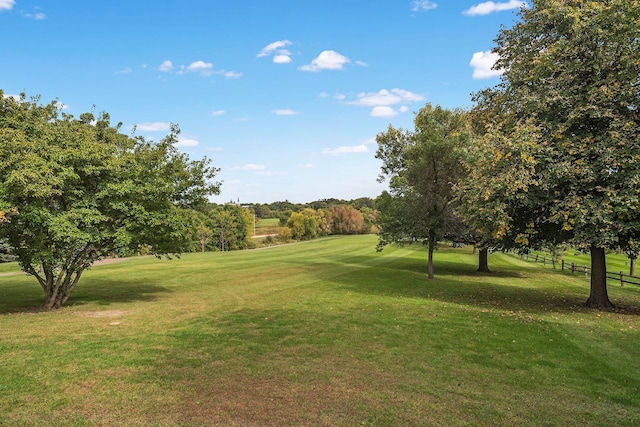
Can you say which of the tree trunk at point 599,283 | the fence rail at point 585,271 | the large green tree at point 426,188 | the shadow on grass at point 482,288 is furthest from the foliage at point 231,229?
the tree trunk at point 599,283

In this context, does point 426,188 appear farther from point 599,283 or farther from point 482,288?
point 599,283

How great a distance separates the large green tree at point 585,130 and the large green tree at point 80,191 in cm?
1293

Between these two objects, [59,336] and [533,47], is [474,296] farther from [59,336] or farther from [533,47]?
[59,336]

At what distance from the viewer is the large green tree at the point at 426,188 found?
22.6 m

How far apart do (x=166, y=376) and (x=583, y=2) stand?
60.1 ft

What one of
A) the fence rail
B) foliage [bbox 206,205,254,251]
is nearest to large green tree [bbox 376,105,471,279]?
the fence rail

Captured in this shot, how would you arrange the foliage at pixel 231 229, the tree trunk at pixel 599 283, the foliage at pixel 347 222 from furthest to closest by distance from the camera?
the foliage at pixel 347 222 < the foliage at pixel 231 229 < the tree trunk at pixel 599 283

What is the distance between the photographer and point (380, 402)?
268 inches

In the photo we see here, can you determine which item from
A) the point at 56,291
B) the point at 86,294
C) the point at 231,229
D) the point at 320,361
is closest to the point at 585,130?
the point at 320,361

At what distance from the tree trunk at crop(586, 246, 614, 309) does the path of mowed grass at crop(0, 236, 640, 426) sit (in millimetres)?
923

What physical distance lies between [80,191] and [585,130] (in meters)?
18.5

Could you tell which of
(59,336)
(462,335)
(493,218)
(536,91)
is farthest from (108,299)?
(536,91)

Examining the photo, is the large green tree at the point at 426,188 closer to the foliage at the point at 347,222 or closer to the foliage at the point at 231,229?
the foliage at the point at 231,229

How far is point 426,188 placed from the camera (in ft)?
77.6
